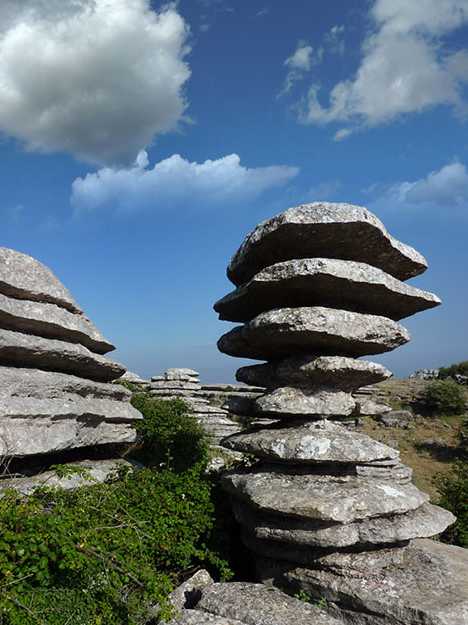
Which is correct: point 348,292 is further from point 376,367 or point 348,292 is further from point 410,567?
point 410,567

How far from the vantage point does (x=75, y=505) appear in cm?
598

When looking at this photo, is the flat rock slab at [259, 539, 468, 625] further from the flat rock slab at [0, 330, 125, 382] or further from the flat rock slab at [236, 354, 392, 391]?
the flat rock slab at [0, 330, 125, 382]

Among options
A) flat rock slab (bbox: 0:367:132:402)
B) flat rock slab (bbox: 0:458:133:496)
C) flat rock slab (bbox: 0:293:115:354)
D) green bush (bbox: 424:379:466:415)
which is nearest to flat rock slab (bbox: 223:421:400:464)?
flat rock slab (bbox: 0:458:133:496)

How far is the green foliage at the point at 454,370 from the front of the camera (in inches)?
1517

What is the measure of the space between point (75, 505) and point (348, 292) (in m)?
5.01

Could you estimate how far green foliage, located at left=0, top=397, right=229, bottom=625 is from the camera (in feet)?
14.6

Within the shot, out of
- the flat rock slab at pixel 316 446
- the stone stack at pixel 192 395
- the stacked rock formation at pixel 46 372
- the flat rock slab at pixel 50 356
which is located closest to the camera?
the flat rock slab at pixel 316 446

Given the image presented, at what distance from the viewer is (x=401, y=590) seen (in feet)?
18.3

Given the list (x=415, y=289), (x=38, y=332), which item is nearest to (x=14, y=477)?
(x=38, y=332)

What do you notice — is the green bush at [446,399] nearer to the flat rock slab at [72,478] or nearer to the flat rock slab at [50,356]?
the flat rock slab at [72,478]

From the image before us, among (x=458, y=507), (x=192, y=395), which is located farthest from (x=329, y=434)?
(x=192, y=395)

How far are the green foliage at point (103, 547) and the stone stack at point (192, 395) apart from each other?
11.9 metres

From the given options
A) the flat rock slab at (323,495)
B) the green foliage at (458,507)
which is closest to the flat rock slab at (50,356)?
the flat rock slab at (323,495)

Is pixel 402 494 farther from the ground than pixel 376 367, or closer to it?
closer to it
